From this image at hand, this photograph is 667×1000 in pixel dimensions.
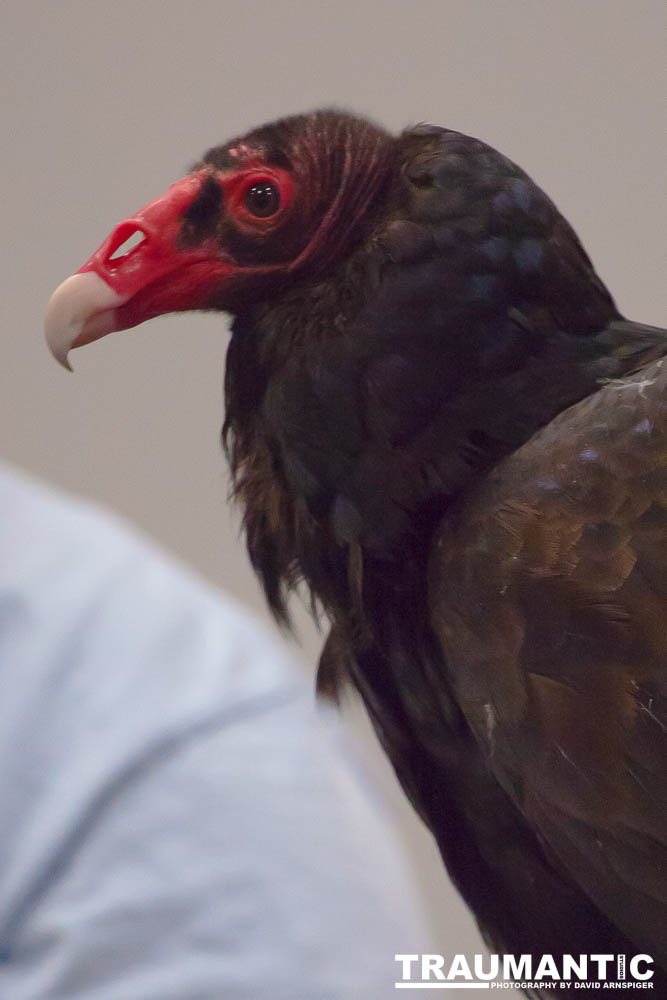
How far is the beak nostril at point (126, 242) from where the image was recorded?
0.31m

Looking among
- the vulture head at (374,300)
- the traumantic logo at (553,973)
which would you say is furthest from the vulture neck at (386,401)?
the traumantic logo at (553,973)

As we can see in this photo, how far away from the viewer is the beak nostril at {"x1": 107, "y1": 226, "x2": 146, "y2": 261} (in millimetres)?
310

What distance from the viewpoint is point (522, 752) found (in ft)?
1.07

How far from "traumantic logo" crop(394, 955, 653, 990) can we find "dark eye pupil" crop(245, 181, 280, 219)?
0.78ft

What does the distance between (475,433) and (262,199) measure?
99 millimetres

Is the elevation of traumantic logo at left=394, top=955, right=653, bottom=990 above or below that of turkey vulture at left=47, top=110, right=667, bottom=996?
below

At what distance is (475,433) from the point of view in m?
0.32

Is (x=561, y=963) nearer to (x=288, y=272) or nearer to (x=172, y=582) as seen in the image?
(x=288, y=272)

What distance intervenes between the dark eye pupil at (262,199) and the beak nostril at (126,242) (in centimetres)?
4

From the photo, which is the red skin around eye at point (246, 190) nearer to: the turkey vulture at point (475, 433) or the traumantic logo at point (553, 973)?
the turkey vulture at point (475, 433)

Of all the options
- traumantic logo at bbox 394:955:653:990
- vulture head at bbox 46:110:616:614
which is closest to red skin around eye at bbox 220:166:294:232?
vulture head at bbox 46:110:616:614

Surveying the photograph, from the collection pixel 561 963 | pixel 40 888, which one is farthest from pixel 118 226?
pixel 40 888

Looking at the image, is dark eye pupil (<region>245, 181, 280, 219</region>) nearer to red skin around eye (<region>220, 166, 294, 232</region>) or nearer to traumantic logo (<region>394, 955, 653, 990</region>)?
red skin around eye (<region>220, 166, 294, 232</region>)

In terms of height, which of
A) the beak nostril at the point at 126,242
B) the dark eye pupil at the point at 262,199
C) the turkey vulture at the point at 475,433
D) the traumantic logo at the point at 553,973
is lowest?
the traumantic logo at the point at 553,973
